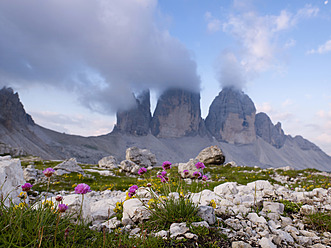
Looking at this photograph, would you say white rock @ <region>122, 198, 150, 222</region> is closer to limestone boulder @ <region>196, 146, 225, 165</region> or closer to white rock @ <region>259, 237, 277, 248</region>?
white rock @ <region>259, 237, 277, 248</region>

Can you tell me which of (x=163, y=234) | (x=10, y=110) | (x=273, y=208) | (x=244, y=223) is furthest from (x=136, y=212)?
(x=10, y=110)

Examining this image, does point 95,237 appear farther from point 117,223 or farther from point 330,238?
point 330,238

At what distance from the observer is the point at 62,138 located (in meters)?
179

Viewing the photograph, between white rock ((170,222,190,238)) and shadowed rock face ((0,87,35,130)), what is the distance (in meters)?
157

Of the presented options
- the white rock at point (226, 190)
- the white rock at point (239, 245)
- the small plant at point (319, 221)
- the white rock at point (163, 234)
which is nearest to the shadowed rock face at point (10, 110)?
the white rock at point (226, 190)

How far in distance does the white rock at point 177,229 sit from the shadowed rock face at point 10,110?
157 meters

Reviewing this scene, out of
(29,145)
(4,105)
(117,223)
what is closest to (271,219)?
(117,223)

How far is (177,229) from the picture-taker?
12.3ft

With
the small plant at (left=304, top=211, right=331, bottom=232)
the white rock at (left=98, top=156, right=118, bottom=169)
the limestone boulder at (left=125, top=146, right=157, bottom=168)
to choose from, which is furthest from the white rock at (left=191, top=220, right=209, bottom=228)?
the limestone boulder at (left=125, top=146, right=157, bottom=168)

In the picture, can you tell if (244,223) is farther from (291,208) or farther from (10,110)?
(10,110)

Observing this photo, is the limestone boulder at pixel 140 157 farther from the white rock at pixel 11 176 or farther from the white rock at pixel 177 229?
the white rock at pixel 177 229

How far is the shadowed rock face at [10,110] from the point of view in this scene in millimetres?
Answer: 127131

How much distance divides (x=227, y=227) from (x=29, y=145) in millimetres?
141962

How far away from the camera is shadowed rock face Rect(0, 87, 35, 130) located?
127131mm
